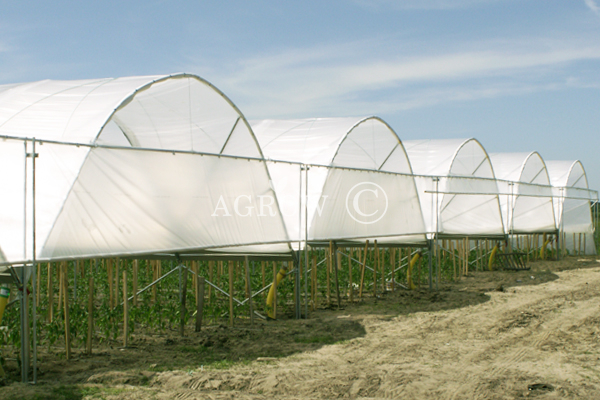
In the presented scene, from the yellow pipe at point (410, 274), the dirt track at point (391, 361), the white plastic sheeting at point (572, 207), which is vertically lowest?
the dirt track at point (391, 361)

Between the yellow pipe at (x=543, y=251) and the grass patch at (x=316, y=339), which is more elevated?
the yellow pipe at (x=543, y=251)

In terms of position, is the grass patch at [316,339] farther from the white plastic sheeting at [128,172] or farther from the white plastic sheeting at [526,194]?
the white plastic sheeting at [526,194]

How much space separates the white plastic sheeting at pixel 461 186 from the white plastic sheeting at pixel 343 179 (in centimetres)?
356

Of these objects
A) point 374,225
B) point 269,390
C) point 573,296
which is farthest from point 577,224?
point 269,390

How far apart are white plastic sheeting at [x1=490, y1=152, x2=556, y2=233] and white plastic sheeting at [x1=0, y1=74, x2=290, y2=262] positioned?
14.5 metres

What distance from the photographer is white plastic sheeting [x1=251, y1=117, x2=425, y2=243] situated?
1245 cm

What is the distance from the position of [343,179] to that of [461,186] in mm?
6833

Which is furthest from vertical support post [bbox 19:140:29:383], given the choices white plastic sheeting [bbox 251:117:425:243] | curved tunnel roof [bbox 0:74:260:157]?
white plastic sheeting [bbox 251:117:425:243]

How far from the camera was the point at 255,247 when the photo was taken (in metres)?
11.3

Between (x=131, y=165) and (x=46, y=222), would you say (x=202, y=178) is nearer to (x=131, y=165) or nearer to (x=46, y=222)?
(x=131, y=165)

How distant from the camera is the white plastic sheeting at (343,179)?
490 inches

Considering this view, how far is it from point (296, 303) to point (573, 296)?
7276mm

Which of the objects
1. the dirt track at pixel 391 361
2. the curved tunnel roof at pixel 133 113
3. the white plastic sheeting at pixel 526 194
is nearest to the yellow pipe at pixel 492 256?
the white plastic sheeting at pixel 526 194

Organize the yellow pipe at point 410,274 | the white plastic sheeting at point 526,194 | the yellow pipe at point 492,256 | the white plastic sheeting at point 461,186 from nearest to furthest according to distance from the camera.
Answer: the yellow pipe at point 410,274 < the white plastic sheeting at point 461,186 < the yellow pipe at point 492,256 < the white plastic sheeting at point 526,194
